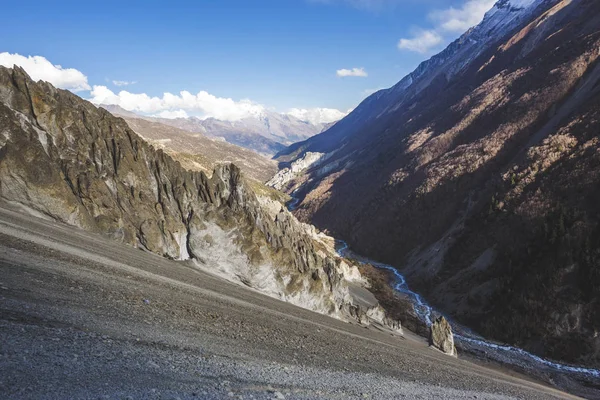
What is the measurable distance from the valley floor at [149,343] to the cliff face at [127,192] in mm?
3650

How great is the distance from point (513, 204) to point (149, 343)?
74.7 metres

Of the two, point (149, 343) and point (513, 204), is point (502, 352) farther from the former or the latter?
point (149, 343)

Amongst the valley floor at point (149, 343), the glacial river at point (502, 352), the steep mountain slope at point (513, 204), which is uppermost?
the steep mountain slope at point (513, 204)

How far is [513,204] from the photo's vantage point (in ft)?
227

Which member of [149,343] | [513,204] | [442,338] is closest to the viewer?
[149,343]

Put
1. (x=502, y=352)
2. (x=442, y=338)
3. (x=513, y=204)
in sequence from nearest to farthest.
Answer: (x=442, y=338) → (x=502, y=352) → (x=513, y=204)

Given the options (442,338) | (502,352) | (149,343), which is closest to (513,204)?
(502,352)

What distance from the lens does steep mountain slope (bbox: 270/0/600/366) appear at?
47781mm

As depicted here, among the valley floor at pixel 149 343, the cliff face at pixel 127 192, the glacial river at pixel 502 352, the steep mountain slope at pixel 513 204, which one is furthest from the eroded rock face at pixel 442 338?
the steep mountain slope at pixel 513 204

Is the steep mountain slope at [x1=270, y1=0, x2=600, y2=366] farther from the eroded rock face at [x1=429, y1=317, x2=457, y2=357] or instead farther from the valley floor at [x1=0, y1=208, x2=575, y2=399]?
the valley floor at [x1=0, y1=208, x2=575, y2=399]

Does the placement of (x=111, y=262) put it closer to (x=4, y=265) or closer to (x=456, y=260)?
(x=4, y=265)

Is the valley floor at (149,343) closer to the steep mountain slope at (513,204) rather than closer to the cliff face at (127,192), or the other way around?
the cliff face at (127,192)

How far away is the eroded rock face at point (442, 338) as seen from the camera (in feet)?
115

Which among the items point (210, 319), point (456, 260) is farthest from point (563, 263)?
point (210, 319)
